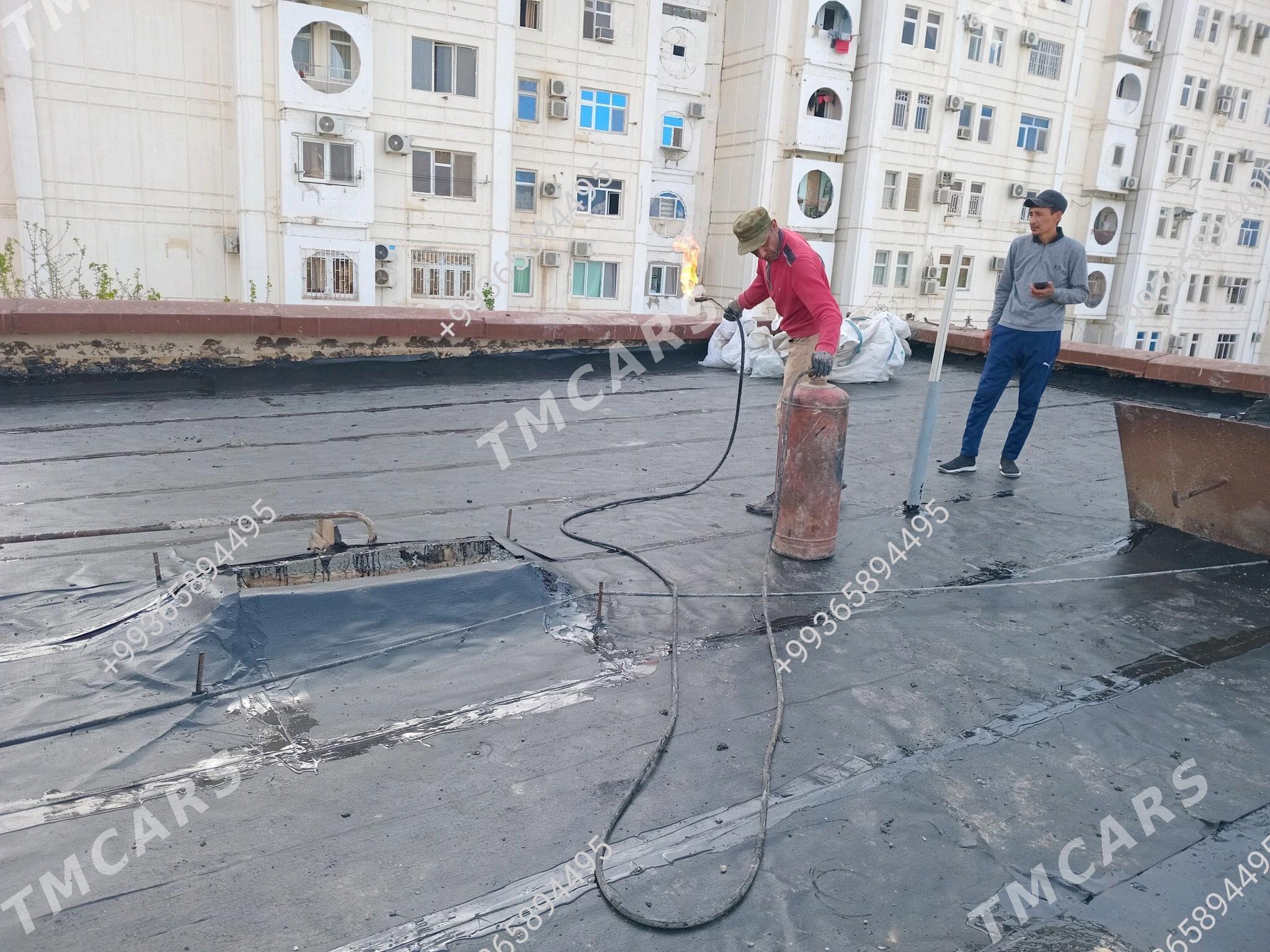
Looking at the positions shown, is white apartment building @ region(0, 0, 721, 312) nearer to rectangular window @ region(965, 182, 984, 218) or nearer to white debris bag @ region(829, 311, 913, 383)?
rectangular window @ region(965, 182, 984, 218)

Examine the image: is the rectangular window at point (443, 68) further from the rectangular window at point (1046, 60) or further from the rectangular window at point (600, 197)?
the rectangular window at point (1046, 60)

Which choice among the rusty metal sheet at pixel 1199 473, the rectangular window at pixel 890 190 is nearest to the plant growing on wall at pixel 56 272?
the rusty metal sheet at pixel 1199 473

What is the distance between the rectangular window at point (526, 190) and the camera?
2491 cm

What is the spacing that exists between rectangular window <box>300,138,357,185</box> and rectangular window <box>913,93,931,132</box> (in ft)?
62.0

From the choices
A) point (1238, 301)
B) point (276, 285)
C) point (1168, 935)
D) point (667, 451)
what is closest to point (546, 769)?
point (1168, 935)

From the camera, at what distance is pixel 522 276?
25.6m

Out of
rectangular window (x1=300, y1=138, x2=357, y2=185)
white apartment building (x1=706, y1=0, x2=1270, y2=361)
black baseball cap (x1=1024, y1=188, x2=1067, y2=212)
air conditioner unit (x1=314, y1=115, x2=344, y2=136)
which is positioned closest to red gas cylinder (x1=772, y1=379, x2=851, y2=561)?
black baseball cap (x1=1024, y1=188, x2=1067, y2=212)

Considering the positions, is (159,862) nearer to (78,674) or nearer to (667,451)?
(78,674)

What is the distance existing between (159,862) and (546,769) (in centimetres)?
112

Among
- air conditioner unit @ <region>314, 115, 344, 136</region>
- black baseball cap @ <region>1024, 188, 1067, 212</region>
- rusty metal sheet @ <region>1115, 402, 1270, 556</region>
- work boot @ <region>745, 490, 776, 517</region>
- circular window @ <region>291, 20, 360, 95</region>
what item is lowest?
work boot @ <region>745, 490, 776, 517</region>

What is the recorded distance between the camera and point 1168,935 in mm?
2244

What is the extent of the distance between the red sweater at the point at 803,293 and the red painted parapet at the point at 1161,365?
3929 millimetres

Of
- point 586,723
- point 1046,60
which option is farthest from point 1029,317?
point 1046,60

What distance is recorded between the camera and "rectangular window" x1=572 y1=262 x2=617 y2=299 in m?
26.3
